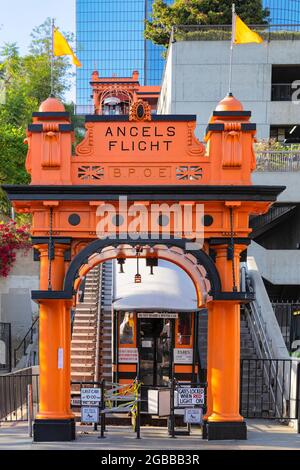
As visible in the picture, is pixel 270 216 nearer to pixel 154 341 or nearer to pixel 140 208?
pixel 154 341

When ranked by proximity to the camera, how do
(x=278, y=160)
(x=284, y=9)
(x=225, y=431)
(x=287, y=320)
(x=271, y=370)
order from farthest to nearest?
(x=284, y=9) → (x=278, y=160) → (x=287, y=320) → (x=271, y=370) → (x=225, y=431)

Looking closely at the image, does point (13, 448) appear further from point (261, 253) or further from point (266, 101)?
point (266, 101)

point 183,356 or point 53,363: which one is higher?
point 53,363

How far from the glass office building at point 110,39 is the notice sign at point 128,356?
119 m

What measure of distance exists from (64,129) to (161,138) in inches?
73.2

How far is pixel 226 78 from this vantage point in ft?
95.9

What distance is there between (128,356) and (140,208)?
4.72 meters

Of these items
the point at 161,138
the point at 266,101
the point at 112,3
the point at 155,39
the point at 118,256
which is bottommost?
the point at 118,256

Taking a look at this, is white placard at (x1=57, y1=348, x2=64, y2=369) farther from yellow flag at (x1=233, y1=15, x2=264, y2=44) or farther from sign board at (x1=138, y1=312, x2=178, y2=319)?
yellow flag at (x1=233, y1=15, x2=264, y2=44)

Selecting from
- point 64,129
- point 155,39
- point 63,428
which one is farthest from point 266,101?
point 63,428

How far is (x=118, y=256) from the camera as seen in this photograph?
1383 centimetres

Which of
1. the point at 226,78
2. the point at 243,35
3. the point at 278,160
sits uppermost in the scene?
the point at 226,78

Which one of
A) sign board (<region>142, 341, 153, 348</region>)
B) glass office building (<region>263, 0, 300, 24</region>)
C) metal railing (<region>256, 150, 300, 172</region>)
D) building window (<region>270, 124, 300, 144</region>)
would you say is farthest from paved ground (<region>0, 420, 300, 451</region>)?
glass office building (<region>263, 0, 300, 24</region>)

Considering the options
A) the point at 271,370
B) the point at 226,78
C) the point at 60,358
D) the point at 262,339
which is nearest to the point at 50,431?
the point at 60,358
